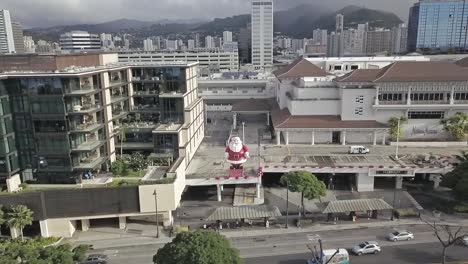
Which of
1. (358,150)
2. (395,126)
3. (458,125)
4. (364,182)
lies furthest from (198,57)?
(364,182)

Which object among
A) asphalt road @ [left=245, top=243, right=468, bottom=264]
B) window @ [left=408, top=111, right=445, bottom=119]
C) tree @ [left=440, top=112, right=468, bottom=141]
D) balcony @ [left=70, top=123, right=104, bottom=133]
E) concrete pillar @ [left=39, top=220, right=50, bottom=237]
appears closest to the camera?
asphalt road @ [left=245, top=243, right=468, bottom=264]

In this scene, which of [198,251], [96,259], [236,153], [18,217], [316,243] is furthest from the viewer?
[236,153]

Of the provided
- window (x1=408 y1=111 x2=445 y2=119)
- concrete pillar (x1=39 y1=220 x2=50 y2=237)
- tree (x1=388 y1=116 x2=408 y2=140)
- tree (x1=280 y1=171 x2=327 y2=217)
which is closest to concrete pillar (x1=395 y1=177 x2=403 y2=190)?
tree (x1=388 y1=116 x2=408 y2=140)

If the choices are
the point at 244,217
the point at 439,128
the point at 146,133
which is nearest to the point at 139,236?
the point at 244,217

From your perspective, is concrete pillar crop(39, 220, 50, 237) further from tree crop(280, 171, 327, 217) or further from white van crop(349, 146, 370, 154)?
white van crop(349, 146, 370, 154)

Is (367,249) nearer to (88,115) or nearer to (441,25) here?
(88,115)

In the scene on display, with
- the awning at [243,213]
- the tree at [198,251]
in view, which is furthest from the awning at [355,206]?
the tree at [198,251]

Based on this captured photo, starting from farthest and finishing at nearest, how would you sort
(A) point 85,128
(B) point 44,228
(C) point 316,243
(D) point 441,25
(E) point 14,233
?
(D) point 441,25 < (A) point 85,128 < (B) point 44,228 < (E) point 14,233 < (C) point 316,243
